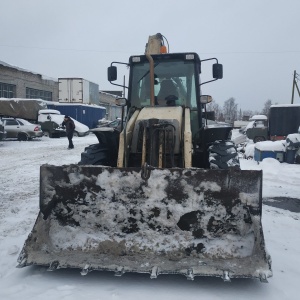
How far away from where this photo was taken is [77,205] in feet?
11.9

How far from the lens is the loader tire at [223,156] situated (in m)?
4.21

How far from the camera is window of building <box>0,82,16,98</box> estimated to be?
3085 cm

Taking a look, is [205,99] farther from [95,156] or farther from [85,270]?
[85,270]

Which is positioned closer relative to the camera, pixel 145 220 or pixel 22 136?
pixel 145 220

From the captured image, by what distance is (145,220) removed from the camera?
3.50 m

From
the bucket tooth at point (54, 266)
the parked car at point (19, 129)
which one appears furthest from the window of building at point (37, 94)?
the bucket tooth at point (54, 266)

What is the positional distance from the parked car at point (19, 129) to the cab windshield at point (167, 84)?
1684 cm

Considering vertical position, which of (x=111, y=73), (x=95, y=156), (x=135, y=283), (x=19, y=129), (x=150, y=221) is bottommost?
(x=135, y=283)

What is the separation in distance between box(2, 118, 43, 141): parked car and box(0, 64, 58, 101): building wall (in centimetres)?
1157

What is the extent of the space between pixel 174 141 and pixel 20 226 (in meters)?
2.43

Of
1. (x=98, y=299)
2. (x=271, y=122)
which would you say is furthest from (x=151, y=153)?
(x=271, y=122)

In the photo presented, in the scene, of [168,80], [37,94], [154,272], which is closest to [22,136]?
[37,94]

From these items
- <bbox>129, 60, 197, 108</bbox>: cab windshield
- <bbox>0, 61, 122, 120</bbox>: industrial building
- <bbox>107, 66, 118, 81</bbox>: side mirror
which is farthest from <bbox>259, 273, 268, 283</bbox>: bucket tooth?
<bbox>0, 61, 122, 120</bbox>: industrial building

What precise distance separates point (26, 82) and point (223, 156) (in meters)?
32.7
